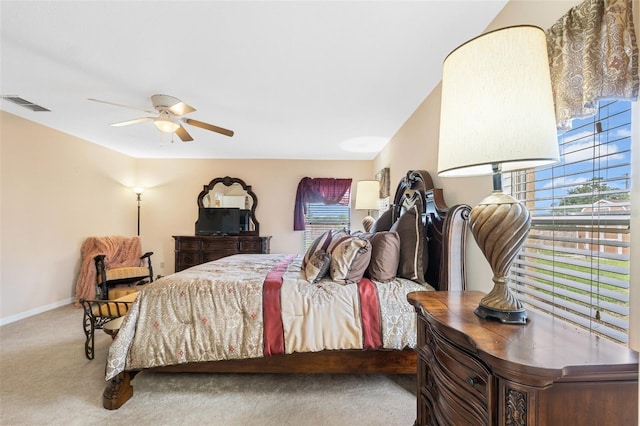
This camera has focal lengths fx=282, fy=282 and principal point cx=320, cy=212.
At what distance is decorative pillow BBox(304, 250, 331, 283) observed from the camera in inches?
80.7

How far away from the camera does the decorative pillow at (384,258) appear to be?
6.73ft

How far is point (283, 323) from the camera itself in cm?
191

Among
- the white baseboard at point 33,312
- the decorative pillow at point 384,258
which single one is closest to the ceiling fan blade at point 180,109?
Result: the decorative pillow at point 384,258

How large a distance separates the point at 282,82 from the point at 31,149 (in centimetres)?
351

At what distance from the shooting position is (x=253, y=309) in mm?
1925

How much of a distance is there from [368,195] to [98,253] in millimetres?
4115

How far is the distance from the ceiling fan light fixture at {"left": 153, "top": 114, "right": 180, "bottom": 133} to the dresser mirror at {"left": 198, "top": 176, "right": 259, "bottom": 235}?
2562 millimetres

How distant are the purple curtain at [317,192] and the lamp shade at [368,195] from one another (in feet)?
3.45

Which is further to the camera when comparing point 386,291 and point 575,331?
point 386,291

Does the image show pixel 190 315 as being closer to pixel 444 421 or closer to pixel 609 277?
pixel 444 421

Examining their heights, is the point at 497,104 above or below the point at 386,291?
above

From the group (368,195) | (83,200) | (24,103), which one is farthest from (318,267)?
(83,200)

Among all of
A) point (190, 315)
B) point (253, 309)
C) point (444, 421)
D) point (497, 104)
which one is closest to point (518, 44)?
point (497, 104)

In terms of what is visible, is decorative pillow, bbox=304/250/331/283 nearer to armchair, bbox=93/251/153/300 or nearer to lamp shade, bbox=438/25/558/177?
lamp shade, bbox=438/25/558/177
